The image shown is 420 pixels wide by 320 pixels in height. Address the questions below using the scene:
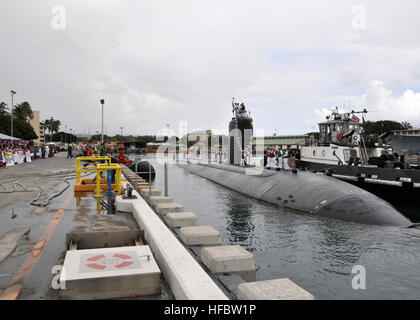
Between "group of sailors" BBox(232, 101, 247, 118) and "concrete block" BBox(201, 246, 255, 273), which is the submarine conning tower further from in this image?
"concrete block" BBox(201, 246, 255, 273)

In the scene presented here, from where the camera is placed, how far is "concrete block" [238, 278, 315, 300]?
3496mm

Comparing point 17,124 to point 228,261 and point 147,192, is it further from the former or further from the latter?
point 228,261

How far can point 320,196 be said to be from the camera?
13234 millimetres

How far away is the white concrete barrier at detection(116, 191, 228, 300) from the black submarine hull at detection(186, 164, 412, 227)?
7.47 m

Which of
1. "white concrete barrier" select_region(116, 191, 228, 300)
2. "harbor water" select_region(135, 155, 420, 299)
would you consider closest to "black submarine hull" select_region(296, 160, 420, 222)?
"harbor water" select_region(135, 155, 420, 299)

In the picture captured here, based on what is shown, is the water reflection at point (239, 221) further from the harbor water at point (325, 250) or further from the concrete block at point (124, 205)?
the concrete block at point (124, 205)

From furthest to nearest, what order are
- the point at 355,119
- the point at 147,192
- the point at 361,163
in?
the point at 355,119 < the point at 361,163 < the point at 147,192

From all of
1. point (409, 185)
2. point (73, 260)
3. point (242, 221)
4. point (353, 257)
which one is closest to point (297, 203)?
point (242, 221)

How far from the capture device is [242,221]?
499 inches

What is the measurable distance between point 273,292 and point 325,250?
6.07 metres

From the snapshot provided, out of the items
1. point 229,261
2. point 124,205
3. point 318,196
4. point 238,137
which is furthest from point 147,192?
point 238,137

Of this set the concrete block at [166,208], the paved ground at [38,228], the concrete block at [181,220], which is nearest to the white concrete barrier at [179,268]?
the concrete block at [181,220]
